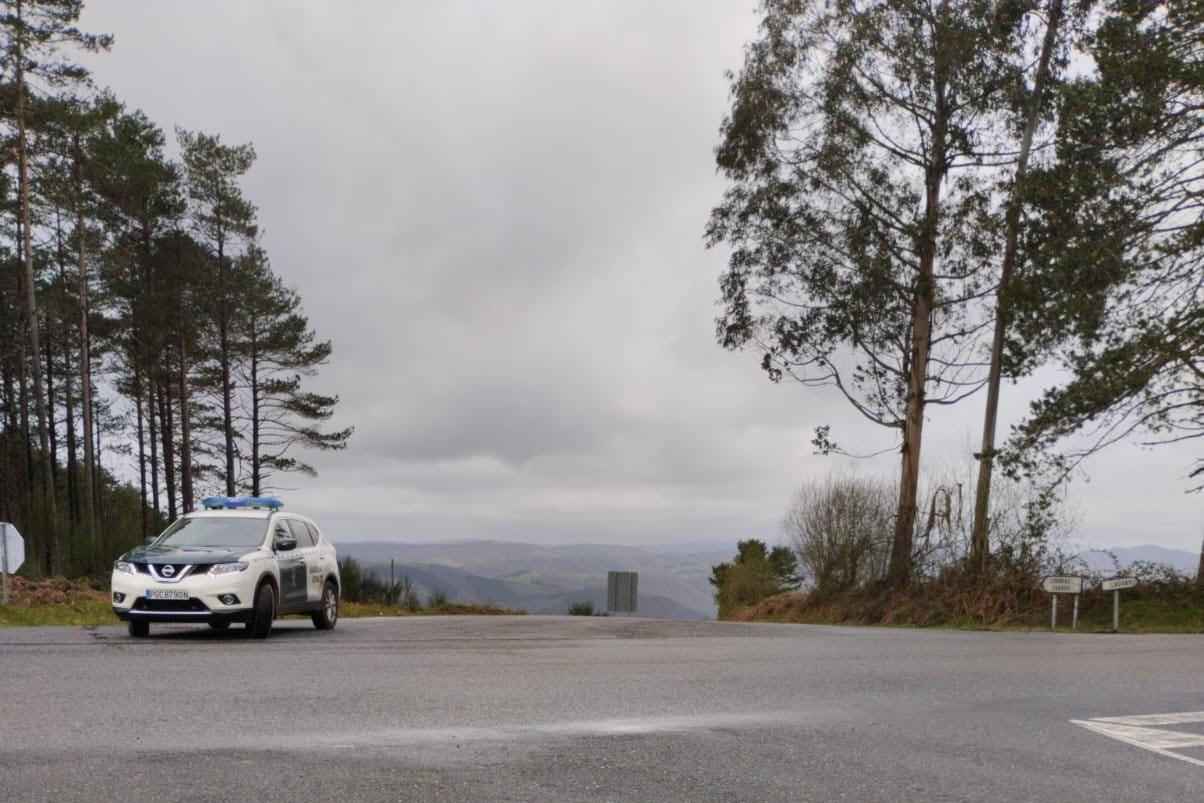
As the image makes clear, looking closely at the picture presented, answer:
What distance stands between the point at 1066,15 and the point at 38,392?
31984 mm

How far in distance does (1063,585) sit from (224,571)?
15806mm

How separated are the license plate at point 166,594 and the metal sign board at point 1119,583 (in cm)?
1691

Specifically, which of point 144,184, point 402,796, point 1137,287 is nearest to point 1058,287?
point 1137,287

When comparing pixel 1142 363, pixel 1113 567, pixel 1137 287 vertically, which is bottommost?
pixel 1113 567

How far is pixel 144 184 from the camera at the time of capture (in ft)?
154

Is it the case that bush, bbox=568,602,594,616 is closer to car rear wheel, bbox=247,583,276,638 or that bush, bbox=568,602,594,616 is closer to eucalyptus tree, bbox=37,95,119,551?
eucalyptus tree, bbox=37,95,119,551

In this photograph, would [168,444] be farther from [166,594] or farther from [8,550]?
[166,594]

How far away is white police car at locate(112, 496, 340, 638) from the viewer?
15.4 metres

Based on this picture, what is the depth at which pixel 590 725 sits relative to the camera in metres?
8.02

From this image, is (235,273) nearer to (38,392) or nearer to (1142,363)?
(38,392)

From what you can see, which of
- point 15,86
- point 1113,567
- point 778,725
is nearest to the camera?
point 778,725

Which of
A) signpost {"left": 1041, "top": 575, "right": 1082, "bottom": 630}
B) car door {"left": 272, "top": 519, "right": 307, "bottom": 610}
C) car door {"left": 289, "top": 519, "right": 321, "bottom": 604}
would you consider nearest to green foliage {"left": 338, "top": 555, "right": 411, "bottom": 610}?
car door {"left": 289, "top": 519, "right": 321, "bottom": 604}

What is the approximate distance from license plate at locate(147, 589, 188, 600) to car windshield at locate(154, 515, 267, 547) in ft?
4.02

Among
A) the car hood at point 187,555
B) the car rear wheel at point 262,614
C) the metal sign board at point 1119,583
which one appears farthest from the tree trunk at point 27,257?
the metal sign board at point 1119,583
